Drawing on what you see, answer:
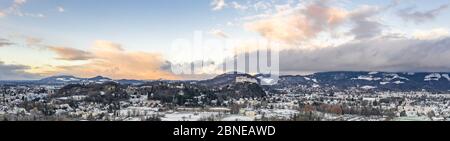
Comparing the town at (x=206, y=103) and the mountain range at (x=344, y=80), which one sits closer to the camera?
the town at (x=206, y=103)

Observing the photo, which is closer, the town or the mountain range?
the town

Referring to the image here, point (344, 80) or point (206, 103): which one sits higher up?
point (344, 80)

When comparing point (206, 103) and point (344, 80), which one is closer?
point (206, 103)

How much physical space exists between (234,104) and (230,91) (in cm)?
27

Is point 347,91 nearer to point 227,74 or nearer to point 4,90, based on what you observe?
point 227,74

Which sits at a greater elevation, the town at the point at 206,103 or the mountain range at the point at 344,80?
the mountain range at the point at 344,80

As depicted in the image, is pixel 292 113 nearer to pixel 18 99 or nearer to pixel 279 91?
pixel 279 91

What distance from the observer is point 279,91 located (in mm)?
4848

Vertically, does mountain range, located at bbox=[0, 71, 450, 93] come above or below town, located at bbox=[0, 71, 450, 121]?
above
